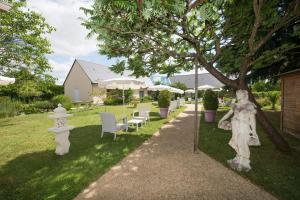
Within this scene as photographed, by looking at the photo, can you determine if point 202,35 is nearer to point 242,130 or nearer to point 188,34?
point 188,34

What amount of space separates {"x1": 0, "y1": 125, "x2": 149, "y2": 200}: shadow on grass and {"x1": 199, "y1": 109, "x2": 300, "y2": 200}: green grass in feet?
9.93

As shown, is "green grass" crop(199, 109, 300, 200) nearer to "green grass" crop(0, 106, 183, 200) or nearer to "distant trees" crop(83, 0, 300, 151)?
"distant trees" crop(83, 0, 300, 151)

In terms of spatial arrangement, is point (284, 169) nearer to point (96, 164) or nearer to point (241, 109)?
point (241, 109)

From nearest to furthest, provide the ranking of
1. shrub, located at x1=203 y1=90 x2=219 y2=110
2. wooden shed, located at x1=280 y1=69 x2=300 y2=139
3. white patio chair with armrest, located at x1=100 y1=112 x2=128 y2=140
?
white patio chair with armrest, located at x1=100 y1=112 x2=128 y2=140
wooden shed, located at x1=280 y1=69 x2=300 y2=139
shrub, located at x1=203 y1=90 x2=219 y2=110

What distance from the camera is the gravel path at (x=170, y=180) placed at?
142 inches

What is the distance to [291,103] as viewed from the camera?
8.35 m

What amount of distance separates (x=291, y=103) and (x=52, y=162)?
10337mm

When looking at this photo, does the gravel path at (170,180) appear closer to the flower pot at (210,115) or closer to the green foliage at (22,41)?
the flower pot at (210,115)

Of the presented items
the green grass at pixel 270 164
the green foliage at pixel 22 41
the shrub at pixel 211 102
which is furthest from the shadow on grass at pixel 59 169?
the green foliage at pixel 22 41

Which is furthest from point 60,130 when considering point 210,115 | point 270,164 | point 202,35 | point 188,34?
point 210,115

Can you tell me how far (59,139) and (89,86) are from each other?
72.7 ft

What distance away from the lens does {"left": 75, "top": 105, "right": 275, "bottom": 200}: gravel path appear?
3605 mm

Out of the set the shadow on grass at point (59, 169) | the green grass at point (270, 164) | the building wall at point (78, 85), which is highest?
Result: the building wall at point (78, 85)

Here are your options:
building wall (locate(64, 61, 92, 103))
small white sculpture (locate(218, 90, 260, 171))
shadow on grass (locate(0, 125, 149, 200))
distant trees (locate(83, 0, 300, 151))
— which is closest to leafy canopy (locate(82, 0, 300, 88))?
distant trees (locate(83, 0, 300, 151))
